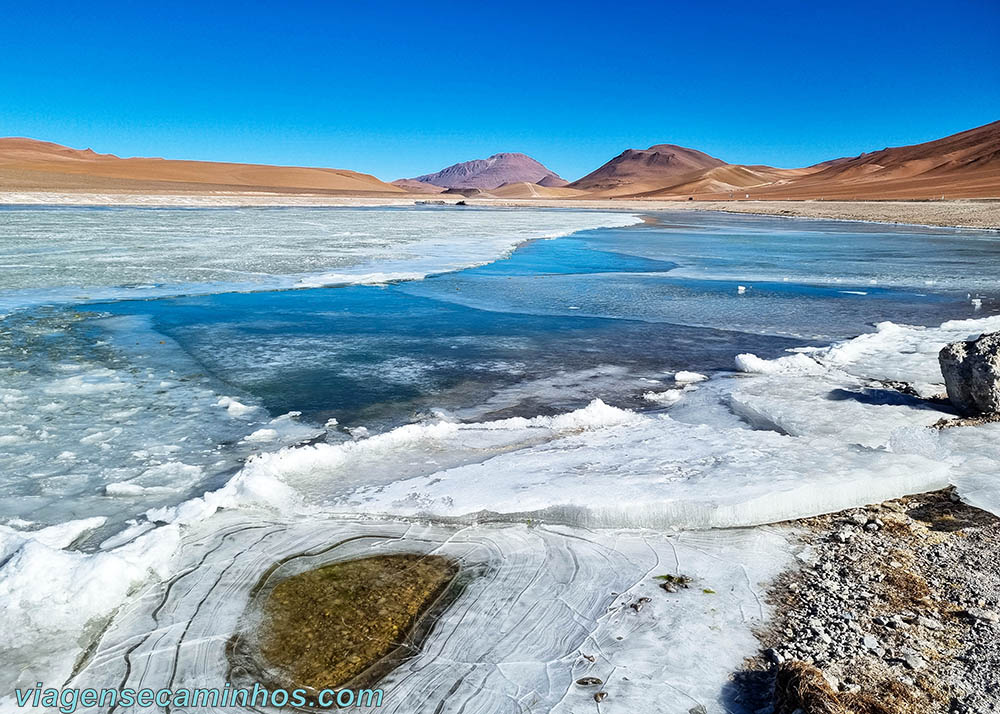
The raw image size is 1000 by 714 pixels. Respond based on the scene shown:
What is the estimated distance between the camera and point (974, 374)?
4414 mm

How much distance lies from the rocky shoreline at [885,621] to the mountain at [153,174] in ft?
246

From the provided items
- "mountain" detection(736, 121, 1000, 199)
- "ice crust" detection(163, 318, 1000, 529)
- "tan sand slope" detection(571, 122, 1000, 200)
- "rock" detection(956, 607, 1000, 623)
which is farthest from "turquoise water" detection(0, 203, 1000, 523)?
"mountain" detection(736, 121, 1000, 199)

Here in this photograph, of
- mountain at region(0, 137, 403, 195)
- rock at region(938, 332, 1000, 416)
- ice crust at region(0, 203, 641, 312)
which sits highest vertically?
mountain at region(0, 137, 403, 195)

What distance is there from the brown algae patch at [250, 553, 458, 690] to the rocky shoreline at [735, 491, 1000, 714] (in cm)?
117

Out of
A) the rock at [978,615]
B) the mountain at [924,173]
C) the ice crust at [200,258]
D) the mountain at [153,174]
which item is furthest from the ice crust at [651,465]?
the mountain at [153,174]

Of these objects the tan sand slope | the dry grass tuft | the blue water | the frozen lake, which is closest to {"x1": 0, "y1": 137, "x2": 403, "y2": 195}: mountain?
the tan sand slope

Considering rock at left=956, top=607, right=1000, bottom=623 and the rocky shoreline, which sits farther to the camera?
rock at left=956, top=607, right=1000, bottom=623

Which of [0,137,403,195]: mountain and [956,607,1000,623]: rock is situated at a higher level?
[0,137,403,195]: mountain

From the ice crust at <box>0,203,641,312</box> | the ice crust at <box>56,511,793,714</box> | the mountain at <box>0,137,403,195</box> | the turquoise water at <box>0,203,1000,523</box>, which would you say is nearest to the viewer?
the ice crust at <box>56,511,793,714</box>

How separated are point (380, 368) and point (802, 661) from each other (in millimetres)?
4316

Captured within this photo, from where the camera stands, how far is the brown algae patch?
2.20 m

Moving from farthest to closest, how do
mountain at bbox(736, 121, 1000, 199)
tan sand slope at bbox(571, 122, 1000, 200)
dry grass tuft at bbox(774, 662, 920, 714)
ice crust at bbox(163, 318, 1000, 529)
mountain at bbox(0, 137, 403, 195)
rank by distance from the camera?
mountain at bbox(0, 137, 403, 195) < tan sand slope at bbox(571, 122, 1000, 200) < mountain at bbox(736, 121, 1000, 199) < ice crust at bbox(163, 318, 1000, 529) < dry grass tuft at bbox(774, 662, 920, 714)

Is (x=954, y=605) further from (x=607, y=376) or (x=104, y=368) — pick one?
(x=104, y=368)

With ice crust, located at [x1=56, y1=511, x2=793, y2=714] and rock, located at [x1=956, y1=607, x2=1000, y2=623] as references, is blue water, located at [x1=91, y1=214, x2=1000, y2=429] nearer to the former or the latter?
ice crust, located at [x1=56, y1=511, x2=793, y2=714]
